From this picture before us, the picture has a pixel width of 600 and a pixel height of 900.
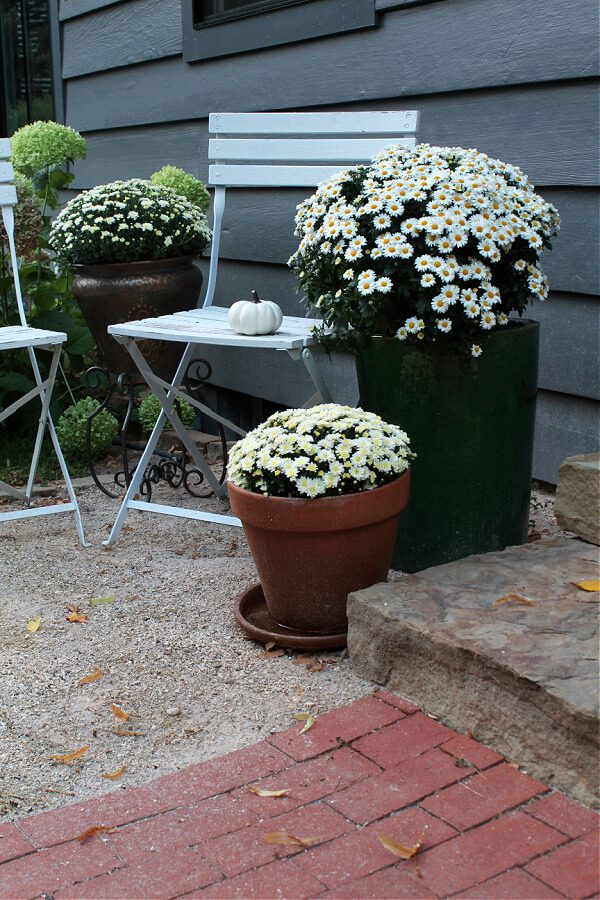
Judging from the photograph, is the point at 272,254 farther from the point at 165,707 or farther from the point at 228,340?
the point at 165,707

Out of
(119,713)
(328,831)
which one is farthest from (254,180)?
(328,831)

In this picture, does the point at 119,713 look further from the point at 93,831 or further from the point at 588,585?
the point at 588,585

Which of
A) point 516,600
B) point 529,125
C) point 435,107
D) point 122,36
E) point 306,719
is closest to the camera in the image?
point 306,719

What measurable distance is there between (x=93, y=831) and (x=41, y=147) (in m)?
3.41

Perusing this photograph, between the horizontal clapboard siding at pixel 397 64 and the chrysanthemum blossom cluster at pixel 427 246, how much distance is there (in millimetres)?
556

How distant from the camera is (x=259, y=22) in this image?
4066 mm

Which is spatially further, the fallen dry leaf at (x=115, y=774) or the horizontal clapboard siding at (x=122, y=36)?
the horizontal clapboard siding at (x=122, y=36)

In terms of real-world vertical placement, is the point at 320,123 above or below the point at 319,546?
above

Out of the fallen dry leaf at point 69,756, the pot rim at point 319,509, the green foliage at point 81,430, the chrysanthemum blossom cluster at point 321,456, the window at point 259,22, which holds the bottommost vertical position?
the fallen dry leaf at point 69,756

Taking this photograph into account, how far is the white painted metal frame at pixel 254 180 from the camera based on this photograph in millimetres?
2867

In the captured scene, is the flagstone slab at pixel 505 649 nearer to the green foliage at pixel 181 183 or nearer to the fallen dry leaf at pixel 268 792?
the fallen dry leaf at pixel 268 792

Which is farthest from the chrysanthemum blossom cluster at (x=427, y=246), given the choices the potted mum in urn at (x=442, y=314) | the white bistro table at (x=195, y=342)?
the white bistro table at (x=195, y=342)

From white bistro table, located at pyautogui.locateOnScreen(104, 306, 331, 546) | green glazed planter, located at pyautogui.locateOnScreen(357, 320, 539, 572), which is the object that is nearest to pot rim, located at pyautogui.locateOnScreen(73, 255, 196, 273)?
white bistro table, located at pyautogui.locateOnScreen(104, 306, 331, 546)

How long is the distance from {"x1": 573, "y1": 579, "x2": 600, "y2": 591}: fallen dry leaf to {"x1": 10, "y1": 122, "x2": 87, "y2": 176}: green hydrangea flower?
3179mm
